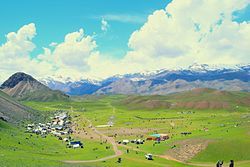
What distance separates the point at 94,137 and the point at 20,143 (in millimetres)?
61289

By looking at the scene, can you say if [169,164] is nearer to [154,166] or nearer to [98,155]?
[154,166]

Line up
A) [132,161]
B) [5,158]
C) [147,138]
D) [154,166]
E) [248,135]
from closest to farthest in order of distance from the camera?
1. [5,158]
2. [154,166]
3. [132,161]
4. [248,135]
5. [147,138]

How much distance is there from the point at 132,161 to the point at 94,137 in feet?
243

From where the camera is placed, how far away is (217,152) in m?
111

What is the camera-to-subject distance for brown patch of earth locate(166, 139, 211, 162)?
114 metres

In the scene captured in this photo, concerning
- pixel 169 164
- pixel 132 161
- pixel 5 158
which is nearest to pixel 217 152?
pixel 169 164

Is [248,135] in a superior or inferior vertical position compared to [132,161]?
superior

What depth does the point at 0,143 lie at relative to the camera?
11056 centimetres

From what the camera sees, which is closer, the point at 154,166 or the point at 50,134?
the point at 154,166

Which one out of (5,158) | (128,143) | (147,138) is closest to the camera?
(5,158)

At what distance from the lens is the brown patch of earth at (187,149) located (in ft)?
373

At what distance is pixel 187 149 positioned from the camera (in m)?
120

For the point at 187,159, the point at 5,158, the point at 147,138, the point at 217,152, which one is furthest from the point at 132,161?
the point at 147,138

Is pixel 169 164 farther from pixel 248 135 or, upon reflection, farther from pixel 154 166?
pixel 248 135
